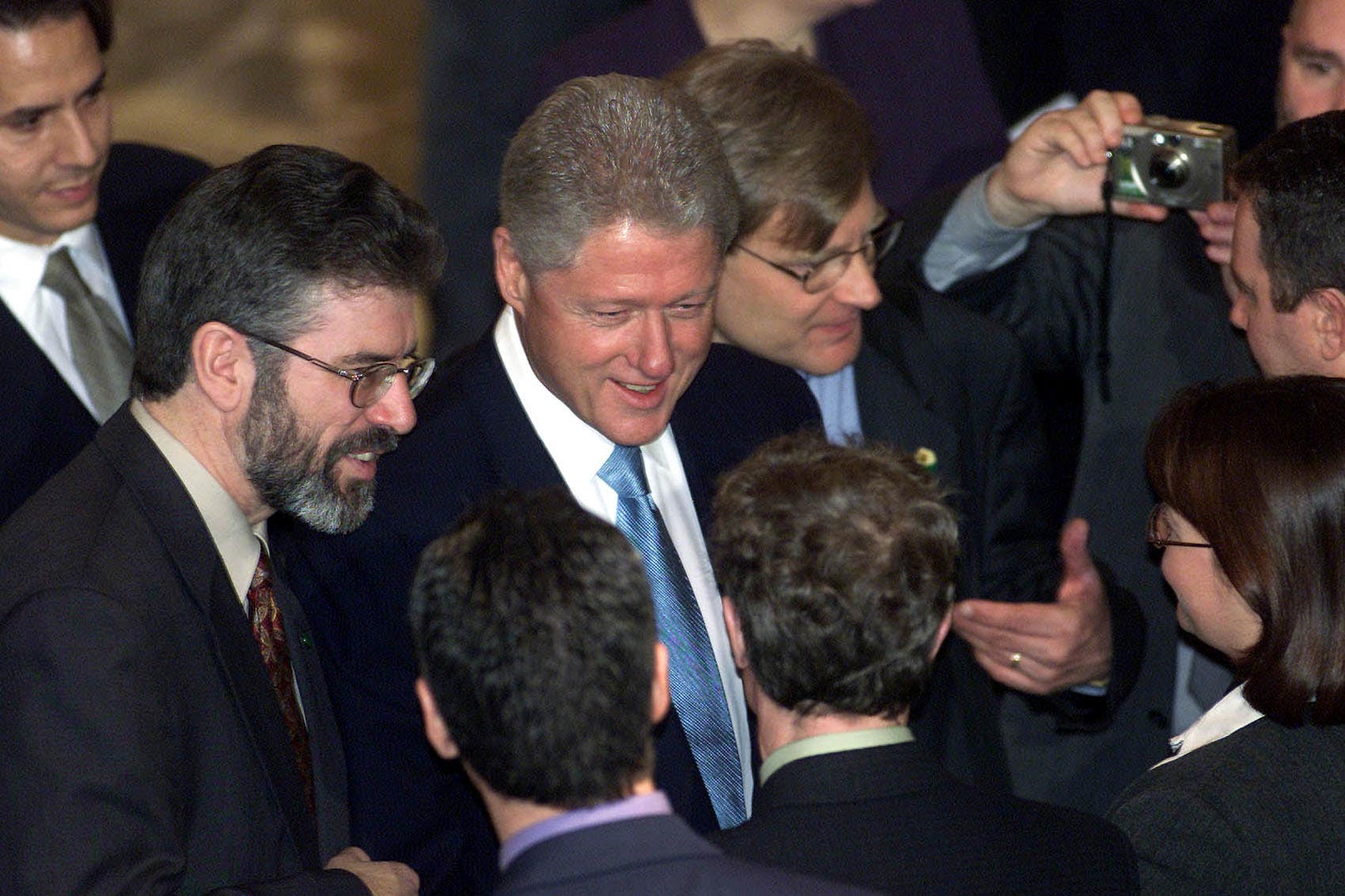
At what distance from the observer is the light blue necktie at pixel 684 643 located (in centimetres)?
254

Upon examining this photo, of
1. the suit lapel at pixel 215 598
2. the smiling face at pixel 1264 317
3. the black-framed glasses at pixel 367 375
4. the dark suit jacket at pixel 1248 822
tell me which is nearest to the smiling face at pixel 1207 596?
the dark suit jacket at pixel 1248 822

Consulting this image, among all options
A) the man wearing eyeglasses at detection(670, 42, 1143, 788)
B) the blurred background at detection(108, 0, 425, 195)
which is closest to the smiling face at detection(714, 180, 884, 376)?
the man wearing eyeglasses at detection(670, 42, 1143, 788)

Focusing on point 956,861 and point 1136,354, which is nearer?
point 956,861

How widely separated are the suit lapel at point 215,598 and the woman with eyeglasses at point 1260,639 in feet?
3.75

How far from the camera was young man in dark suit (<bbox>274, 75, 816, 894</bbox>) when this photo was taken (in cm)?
247

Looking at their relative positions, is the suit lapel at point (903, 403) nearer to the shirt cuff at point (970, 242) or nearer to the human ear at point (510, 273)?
the shirt cuff at point (970, 242)

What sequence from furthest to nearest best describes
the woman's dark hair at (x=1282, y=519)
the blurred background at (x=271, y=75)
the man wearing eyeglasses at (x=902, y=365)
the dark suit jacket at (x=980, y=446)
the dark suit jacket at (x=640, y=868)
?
the blurred background at (x=271, y=75) < the dark suit jacket at (x=980, y=446) < the man wearing eyeglasses at (x=902, y=365) < the woman's dark hair at (x=1282, y=519) < the dark suit jacket at (x=640, y=868)

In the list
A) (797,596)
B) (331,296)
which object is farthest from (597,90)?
(797,596)

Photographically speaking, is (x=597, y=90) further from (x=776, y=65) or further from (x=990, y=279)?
(x=990, y=279)

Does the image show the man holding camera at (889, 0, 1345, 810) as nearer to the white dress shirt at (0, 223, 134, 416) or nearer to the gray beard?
the gray beard

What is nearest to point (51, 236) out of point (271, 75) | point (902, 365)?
point (902, 365)

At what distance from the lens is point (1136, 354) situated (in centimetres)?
337

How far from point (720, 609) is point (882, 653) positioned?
2.26ft

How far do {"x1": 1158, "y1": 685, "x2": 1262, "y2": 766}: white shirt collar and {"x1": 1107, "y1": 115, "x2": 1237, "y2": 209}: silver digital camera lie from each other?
1.22m
